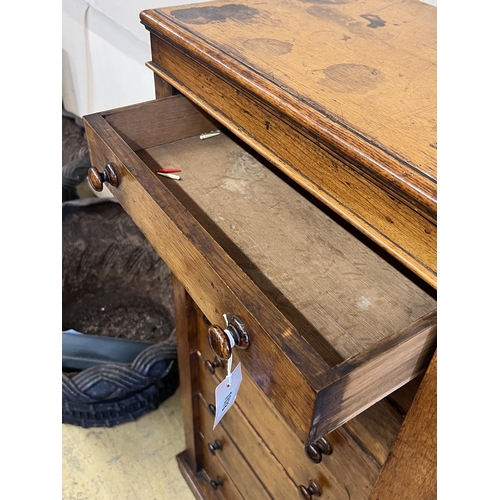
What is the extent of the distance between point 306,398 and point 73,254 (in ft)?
4.82

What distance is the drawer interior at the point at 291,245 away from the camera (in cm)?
A: 55

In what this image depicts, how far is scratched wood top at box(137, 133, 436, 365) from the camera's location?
0.54 metres

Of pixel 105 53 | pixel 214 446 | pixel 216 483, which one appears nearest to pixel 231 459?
pixel 214 446

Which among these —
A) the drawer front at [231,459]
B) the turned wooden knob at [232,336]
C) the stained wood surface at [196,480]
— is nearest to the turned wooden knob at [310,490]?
the drawer front at [231,459]

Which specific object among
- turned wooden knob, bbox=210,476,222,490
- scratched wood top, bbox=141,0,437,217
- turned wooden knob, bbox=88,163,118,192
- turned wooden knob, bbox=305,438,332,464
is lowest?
turned wooden knob, bbox=210,476,222,490

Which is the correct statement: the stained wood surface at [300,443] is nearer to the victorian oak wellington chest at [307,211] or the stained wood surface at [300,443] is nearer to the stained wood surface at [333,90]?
the victorian oak wellington chest at [307,211]

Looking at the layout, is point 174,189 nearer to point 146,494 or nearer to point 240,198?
point 240,198

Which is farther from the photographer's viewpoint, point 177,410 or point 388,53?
point 177,410

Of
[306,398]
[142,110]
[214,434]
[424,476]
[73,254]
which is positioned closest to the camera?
[306,398]

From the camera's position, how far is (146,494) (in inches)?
51.2

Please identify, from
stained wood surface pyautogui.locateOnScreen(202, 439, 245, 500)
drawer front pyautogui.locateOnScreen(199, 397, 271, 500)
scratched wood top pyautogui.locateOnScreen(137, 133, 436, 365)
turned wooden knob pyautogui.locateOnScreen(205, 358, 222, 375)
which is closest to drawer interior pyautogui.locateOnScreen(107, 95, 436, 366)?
scratched wood top pyautogui.locateOnScreen(137, 133, 436, 365)

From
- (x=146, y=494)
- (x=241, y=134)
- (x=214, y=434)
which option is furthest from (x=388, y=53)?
(x=146, y=494)

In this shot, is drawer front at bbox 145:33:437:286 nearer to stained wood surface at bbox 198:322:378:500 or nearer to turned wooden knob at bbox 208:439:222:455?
stained wood surface at bbox 198:322:378:500

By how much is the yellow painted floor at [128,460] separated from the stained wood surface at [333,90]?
40.5 inches
